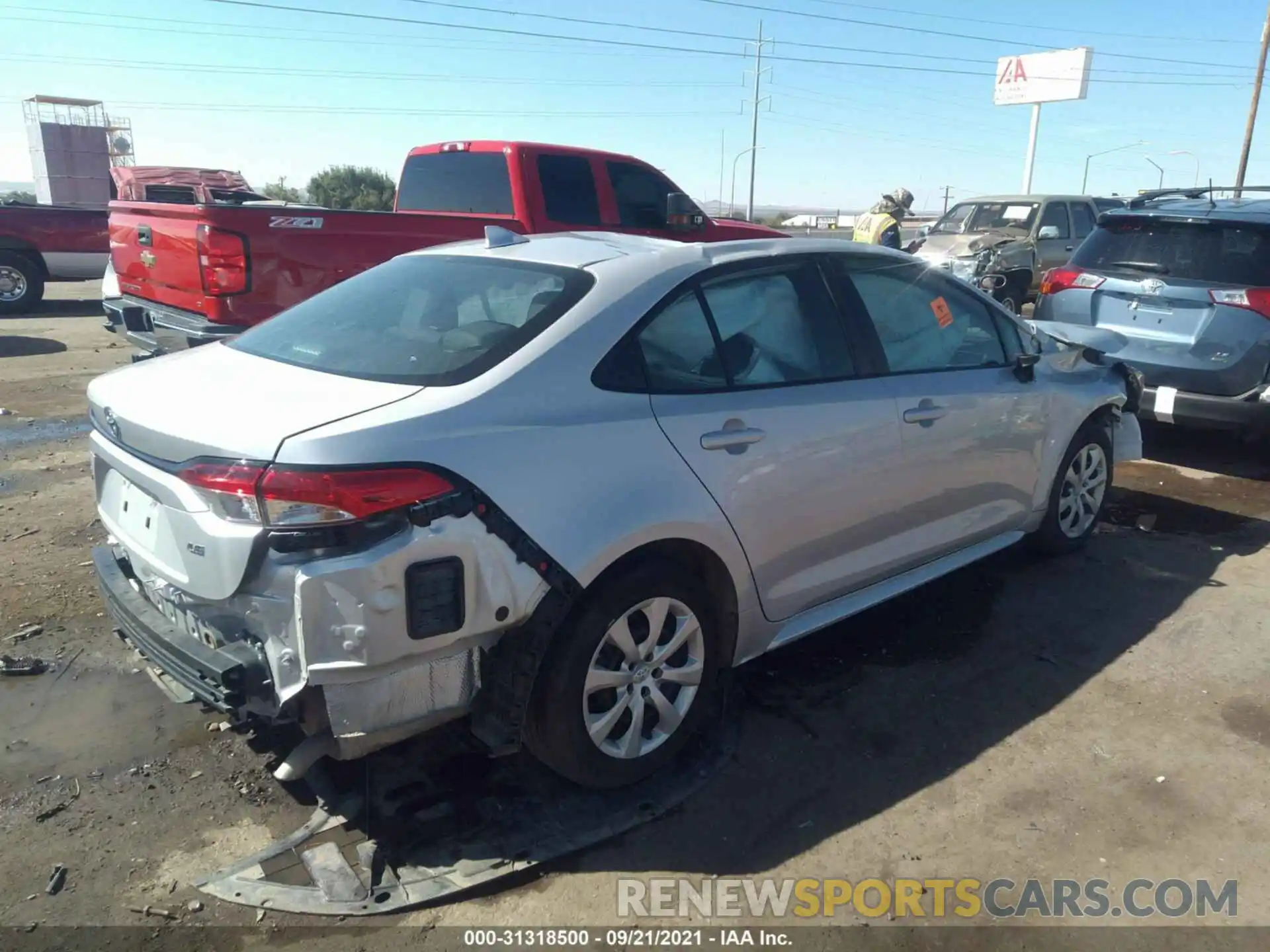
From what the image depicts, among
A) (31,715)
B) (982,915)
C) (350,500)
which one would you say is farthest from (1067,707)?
(31,715)

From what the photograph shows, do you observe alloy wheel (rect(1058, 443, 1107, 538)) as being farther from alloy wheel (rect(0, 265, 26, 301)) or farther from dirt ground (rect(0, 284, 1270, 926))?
alloy wheel (rect(0, 265, 26, 301))

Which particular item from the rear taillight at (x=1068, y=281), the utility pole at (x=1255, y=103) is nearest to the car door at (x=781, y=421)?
the rear taillight at (x=1068, y=281)

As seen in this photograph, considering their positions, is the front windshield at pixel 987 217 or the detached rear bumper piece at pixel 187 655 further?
the front windshield at pixel 987 217

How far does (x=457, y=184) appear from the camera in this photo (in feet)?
27.7

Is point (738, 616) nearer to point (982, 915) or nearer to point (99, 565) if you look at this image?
point (982, 915)

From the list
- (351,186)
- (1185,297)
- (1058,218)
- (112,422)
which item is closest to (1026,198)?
(1058,218)

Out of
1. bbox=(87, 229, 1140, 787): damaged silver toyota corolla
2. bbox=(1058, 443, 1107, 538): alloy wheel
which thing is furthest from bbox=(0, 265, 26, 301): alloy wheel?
bbox=(1058, 443, 1107, 538): alloy wheel

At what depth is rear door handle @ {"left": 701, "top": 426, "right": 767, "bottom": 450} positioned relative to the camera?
3.03m

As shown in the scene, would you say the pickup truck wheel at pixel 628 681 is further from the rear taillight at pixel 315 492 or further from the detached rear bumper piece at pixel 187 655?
the detached rear bumper piece at pixel 187 655

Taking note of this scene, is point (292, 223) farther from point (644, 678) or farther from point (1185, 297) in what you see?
point (1185, 297)

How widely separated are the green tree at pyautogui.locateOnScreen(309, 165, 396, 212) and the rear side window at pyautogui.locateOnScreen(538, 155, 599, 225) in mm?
37390

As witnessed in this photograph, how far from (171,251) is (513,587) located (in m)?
5.13

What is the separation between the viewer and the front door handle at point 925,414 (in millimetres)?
3729

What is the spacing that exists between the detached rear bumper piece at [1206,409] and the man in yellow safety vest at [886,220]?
135 inches
